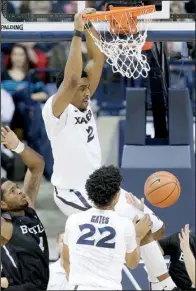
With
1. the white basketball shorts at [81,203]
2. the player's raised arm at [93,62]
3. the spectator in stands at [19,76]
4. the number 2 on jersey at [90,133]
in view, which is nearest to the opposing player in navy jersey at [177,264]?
the white basketball shorts at [81,203]

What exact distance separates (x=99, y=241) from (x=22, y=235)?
3.70 ft

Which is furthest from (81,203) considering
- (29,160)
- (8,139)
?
(8,139)

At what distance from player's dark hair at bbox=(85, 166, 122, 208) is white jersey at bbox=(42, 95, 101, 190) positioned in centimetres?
79

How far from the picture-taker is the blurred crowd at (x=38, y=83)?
12328mm

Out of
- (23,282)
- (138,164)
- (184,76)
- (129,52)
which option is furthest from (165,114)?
(184,76)

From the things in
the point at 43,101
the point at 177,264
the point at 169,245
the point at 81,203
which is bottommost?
the point at 177,264

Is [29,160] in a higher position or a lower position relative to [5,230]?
higher

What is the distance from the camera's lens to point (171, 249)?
26.3 ft

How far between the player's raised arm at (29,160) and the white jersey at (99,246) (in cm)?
117

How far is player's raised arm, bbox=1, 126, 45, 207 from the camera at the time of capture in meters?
7.74

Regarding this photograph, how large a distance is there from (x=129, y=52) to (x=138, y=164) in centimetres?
172

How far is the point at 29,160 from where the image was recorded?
7.86m

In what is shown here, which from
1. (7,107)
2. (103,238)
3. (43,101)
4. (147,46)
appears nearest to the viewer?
(103,238)

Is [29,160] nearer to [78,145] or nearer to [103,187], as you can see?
[78,145]
